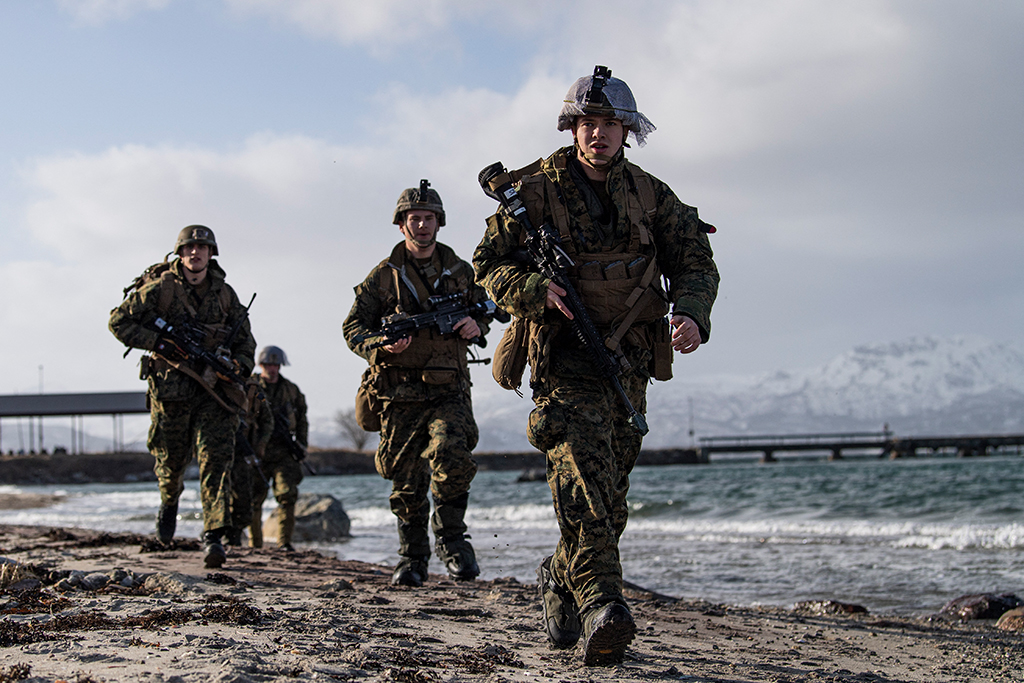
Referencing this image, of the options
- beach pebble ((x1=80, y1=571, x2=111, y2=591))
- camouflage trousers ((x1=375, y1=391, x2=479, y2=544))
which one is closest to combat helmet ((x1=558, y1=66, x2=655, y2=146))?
camouflage trousers ((x1=375, y1=391, x2=479, y2=544))

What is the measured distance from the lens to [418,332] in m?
6.36

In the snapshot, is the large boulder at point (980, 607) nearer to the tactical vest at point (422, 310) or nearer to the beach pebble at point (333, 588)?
the tactical vest at point (422, 310)

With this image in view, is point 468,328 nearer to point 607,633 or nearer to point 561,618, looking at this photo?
point 561,618

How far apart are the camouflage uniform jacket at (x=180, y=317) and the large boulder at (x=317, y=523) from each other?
8092 mm

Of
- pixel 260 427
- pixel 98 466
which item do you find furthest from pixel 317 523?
pixel 98 466

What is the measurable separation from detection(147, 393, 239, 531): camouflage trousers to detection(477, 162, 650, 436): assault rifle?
4.02 metres

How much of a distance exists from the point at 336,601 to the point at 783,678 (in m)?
2.59

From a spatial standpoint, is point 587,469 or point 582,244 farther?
point 582,244

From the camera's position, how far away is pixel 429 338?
6367 mm

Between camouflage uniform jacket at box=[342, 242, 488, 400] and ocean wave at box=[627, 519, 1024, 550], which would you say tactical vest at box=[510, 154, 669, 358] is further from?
Result: ocean wave at box=[627, 519, 1024, 550]

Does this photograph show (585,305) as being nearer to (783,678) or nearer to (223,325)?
(783,678)

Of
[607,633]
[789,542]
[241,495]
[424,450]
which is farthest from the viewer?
[789,542]

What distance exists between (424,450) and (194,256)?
102 inches

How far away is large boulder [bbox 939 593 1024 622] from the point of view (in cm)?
725
